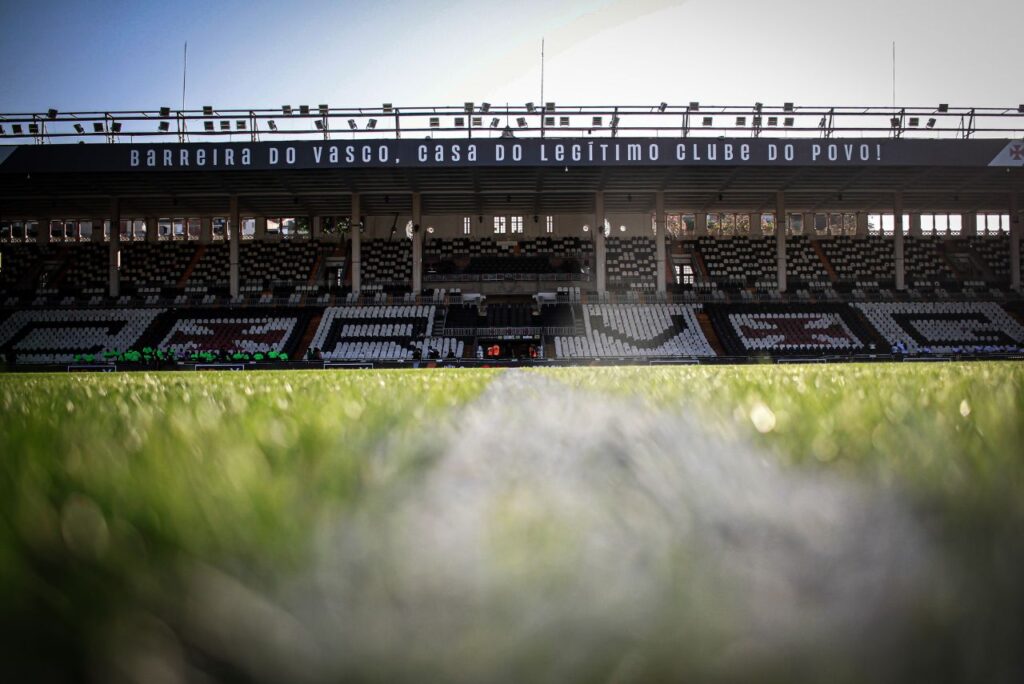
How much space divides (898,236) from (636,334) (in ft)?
48.9

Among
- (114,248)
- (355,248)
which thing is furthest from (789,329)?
(114,248)

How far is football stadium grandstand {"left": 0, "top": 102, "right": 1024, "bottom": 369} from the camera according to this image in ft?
90.9

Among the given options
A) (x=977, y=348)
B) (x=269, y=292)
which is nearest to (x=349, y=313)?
(x=269, y=292)

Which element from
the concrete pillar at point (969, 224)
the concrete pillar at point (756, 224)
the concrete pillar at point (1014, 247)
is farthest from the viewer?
the concrete pillar at point (969, 224)

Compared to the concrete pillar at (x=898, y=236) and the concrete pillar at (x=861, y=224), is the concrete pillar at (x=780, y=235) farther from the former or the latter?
the concrete pillar at (x=861, y=224)

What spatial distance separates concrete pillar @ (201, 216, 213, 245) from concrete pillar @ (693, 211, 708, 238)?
2765 centimetres

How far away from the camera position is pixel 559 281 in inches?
1396

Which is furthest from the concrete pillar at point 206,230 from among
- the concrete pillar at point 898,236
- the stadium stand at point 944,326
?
the concrete pillar at point 898,236

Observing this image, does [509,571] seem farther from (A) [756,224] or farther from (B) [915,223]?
(B) [915,223]

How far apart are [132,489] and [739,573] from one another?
1.51ft

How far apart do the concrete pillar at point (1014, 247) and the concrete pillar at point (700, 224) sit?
14943 mm

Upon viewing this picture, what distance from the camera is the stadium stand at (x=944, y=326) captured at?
2959 cm

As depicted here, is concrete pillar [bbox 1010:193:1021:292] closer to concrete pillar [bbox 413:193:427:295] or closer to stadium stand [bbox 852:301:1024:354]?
stadium stand [bbox 852:301:1024:354]

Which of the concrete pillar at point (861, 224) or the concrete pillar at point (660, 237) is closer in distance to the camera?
the concrete pillar at point (660, 237)
